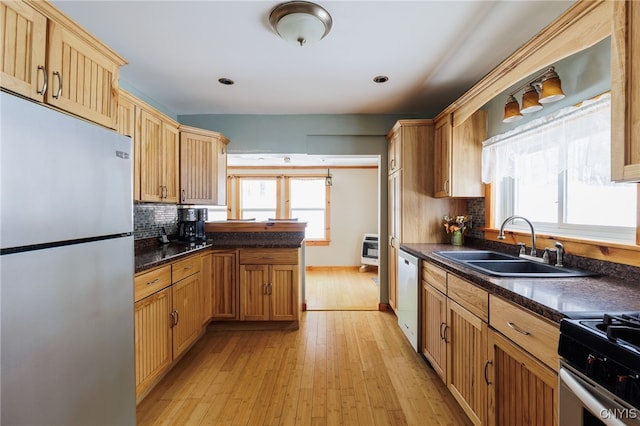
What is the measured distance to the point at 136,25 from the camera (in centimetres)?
177

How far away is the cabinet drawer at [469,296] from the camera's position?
4.61ft

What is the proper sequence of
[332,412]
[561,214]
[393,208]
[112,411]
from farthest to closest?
1. [393,208]
2. [561,214]
3. [332,412]
4. [112,411]

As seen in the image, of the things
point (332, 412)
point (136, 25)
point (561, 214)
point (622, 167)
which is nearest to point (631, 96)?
point (622, 167)

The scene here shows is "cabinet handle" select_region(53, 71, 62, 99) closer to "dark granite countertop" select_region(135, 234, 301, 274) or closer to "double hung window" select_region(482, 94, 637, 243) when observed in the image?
"dark granite countertop" select_region(135, 234, 301, 274)

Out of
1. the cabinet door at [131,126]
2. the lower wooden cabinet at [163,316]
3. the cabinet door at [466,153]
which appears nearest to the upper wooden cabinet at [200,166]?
the cabinet door at [131,126]

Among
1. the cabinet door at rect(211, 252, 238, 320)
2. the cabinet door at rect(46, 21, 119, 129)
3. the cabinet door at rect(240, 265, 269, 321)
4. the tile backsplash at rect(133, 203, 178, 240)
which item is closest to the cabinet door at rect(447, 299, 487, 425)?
the cabinet door at rect(240, 265, 269, 321)

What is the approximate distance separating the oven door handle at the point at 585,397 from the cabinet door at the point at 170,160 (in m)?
2.86

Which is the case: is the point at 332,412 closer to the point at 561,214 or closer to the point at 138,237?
the point at 561,214

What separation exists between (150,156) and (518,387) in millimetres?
2869

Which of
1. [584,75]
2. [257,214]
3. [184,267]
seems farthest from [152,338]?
[257,214]

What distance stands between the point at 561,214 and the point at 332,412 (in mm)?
2012

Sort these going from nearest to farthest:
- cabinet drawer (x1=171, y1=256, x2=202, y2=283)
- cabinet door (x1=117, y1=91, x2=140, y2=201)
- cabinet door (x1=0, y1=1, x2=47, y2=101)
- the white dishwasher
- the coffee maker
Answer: cabinet door (x1=0, y1=1, x2=47, y2=101) → cabinet door (x1=117, y1=91, x2=140, y2=201) → cabinet drawer (x1=171, y1=256, x2=202, y2=283) → the white dishwasher → the coffee maker

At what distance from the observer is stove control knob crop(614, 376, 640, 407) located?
0.68 m

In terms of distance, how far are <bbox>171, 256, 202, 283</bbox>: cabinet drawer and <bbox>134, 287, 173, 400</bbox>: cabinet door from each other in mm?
143
